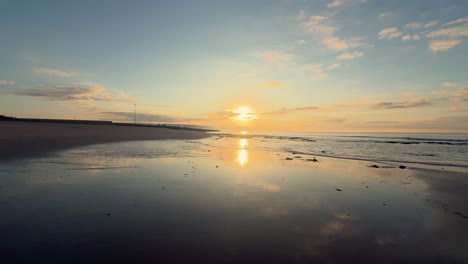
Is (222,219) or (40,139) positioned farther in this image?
(40,139)

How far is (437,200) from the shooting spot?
1026 centimetres

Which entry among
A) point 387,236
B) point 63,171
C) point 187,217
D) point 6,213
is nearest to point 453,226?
point 387,236

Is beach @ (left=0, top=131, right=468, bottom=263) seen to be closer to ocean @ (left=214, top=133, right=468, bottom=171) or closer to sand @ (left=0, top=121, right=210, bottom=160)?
sand @ (left=0, top=121, right=210, bottom=160)

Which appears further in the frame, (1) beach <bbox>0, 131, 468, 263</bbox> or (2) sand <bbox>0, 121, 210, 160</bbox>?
(2) sand <bbox>0, 121, 210, 160</bbox>

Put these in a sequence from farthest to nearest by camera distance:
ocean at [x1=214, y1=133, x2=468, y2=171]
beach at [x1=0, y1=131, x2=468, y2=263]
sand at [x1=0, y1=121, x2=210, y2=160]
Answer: ocean at [x1=214, y1=133, x2=468, y2=171], sand at [x1=0, y1=121, x2=210, y2=160], beach at [x1=0, y1=131, x2=468, y2=263]

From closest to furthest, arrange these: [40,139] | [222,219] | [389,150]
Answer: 1. [222,219]
2. [40,139]
3. [389,150]

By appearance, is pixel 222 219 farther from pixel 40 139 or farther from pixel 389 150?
pixel 389 150

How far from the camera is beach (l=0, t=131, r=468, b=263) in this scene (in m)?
5.32

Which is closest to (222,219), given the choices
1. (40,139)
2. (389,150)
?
(40,139)

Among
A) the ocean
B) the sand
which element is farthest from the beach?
the ocean

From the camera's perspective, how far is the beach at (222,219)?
209 inches

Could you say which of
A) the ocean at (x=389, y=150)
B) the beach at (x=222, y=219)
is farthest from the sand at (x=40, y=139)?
the ocean at (x=389, y=150)

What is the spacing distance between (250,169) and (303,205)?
26.2ft

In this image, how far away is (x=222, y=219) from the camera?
7379mm
